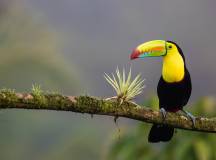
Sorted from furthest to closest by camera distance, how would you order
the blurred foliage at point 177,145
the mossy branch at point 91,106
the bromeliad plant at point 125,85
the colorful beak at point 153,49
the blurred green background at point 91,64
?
1. the blurred green background at point 91,64
2. the blurred foliage at point 177,145
3. the colorful beak at point 153,49
4. the bromeliad plant at point 125,85
5. the mossy branch at point 91,106

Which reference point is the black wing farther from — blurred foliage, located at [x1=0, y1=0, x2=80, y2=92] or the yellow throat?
blurred foliage, located at [x1=0, y1=0, x2=80, y2=92]

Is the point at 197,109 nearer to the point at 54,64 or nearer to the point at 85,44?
the point at 54,64

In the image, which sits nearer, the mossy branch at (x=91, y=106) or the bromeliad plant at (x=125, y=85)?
the mossy branch at (x=91, y=106)

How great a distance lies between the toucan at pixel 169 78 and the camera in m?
4.96

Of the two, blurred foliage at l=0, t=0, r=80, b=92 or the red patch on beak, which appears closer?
the red patch on beak

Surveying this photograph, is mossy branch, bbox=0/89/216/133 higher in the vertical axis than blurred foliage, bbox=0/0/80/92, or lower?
lower

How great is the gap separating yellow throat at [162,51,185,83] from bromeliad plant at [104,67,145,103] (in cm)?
64

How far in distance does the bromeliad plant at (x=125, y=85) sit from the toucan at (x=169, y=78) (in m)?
0.55

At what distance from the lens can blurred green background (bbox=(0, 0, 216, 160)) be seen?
32.2 feet

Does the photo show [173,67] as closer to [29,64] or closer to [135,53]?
[135,53]

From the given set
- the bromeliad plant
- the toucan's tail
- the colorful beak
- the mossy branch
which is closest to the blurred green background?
the colorful beak

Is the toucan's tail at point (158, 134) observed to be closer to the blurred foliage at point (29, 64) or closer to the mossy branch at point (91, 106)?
the mossy branch at point (91, 106)

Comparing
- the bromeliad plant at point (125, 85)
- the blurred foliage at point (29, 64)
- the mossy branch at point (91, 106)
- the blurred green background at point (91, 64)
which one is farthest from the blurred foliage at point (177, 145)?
the blurred foliage at point (29, 64)

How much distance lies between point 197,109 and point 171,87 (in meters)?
3.87
